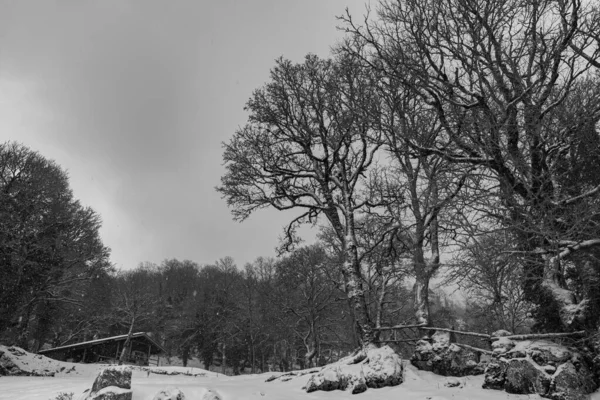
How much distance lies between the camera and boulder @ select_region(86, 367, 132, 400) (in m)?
6.50

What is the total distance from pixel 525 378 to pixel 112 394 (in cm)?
810

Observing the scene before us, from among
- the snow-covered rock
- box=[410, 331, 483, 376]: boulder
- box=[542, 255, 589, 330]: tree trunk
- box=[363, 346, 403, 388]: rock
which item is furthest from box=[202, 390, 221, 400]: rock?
the snow-covered rock

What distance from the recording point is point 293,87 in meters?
13.0

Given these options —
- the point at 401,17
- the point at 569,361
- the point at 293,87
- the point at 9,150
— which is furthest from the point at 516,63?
the point at 9,150

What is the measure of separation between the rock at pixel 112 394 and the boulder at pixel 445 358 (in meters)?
7.02

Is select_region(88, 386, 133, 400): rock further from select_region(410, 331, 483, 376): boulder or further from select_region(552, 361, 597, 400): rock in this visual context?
select_region(552, 361, 597, 400): rock

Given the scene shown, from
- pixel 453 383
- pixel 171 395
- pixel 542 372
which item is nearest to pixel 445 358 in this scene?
pixel 453 383

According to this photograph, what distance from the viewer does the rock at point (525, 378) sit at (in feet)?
19.7

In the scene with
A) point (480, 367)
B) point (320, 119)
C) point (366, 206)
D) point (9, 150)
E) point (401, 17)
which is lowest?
point (480, 367)

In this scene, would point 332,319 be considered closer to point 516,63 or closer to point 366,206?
point 366,206

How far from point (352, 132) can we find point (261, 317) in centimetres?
→ 3046

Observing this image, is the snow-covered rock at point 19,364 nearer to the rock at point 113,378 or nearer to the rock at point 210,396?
the rock at point 113,378

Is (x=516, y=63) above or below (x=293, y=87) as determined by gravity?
below

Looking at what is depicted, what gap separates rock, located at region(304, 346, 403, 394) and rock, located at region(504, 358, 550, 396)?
2315 mm
